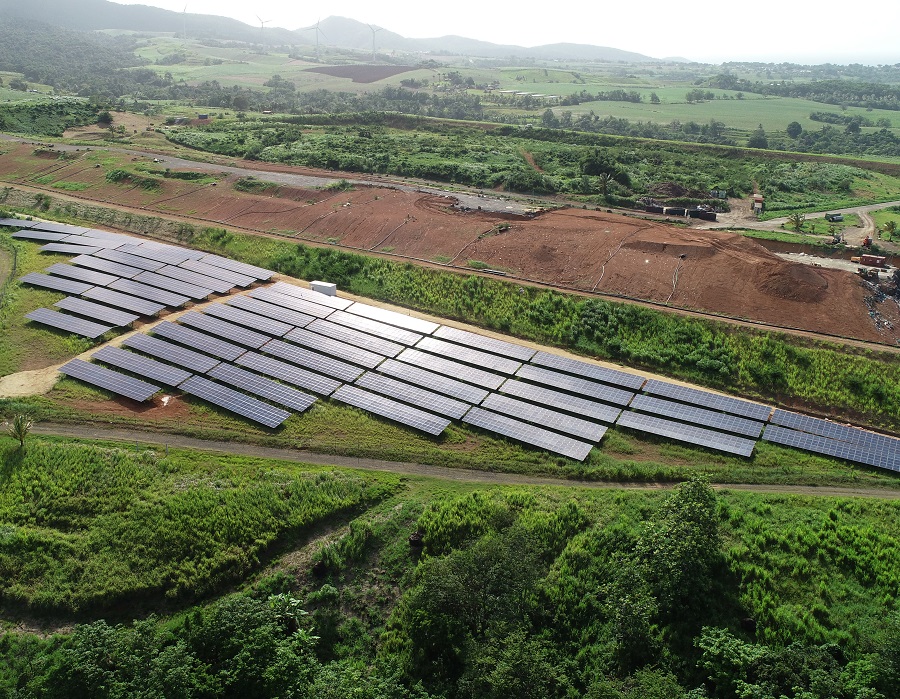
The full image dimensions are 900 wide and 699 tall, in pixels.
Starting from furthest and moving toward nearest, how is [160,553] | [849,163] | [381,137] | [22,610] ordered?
[381,137] → [849,163] → [160,553] → [22,610]

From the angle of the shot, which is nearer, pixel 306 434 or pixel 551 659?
pixel 551 659

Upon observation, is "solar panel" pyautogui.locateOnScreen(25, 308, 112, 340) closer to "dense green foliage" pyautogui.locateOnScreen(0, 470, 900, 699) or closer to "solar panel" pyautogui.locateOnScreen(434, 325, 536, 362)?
"solar panel" pyautogui.locateOnScreen(434, 325, 536, 362)

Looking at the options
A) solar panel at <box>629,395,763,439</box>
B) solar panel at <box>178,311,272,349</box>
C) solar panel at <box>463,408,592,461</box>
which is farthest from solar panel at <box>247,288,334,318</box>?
solar panel at <box>629,395,763,439</box>

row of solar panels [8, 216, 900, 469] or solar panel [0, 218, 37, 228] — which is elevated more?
solar panel [0, 218, 37, 228]

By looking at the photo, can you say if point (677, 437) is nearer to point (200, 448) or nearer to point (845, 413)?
point (845, 413)

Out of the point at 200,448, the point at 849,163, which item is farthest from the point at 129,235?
the point at 849,163

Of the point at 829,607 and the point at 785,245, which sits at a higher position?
the point at 785,245

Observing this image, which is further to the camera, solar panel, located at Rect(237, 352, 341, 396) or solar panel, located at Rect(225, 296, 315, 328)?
solar panel, located at Rect(225, 296, 315, 328)
